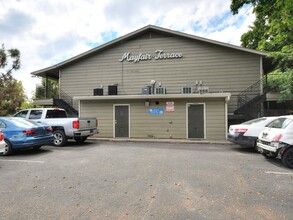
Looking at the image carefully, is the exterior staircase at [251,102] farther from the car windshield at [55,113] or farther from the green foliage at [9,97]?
the green foliage at [9,97]

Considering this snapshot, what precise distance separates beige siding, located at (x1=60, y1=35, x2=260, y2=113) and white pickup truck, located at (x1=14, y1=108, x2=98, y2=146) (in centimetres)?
498

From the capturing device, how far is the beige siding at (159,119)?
12.1 m

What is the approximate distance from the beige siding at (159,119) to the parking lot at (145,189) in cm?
530

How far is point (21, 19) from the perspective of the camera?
500 inches

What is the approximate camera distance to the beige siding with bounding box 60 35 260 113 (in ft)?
43.5

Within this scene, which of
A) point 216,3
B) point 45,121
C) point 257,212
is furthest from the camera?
point 216,3

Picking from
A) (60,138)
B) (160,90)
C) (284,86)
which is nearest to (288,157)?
(284,86)

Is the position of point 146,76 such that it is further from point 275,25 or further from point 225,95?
point 275,25

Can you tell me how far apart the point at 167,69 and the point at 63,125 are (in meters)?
7.73

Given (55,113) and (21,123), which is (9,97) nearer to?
(55,113)

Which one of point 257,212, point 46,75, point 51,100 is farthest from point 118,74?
point 257,212

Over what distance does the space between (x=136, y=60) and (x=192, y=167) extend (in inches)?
410

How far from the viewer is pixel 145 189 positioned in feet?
13.8

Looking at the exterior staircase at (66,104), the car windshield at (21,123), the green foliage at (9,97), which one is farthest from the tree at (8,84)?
the car windshield at (21,123)
